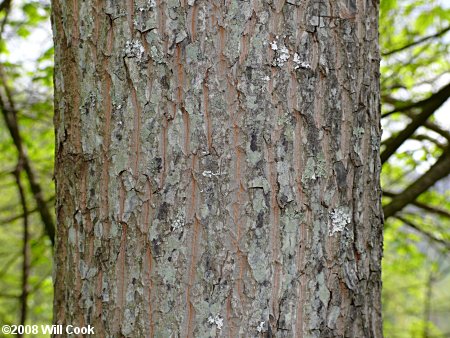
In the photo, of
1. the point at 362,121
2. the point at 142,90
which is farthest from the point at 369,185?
the point at 142,90

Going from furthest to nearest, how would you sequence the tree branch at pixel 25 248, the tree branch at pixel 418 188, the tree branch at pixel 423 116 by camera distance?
the tree branch at pixel 25 248 → the tree branch at pixel 418 188 → the tree branch at pixel 423 116

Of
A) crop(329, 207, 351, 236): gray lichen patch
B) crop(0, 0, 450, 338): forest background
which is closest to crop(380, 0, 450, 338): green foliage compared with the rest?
crop(0, 0, 450, 338): forest background

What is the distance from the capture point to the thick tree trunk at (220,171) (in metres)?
1.06

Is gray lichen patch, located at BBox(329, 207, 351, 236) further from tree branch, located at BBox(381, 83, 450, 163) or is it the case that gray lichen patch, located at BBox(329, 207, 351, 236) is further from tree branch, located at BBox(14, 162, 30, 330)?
tree branch, located at BBox(14, 162, 30, 330)

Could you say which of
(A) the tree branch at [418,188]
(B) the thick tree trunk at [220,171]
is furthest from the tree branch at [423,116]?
(B) the thick tree trunk at [220,171]

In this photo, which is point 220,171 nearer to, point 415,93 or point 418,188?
point 418,188

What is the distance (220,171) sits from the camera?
1.06 meters

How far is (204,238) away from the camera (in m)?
1.05

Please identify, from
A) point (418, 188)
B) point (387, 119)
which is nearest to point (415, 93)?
point (387, 119)

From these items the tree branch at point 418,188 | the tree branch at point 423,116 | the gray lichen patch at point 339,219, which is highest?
the tree branch at point 423,116

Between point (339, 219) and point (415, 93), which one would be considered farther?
point (415, 93)

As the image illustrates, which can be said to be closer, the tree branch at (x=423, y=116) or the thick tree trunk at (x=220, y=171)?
the thick tree trunk at (x=220, y=171)

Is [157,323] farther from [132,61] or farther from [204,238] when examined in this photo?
[132,61]

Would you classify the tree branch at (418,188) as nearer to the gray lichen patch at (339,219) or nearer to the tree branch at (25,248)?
the gray lichen patch at (339,219)
